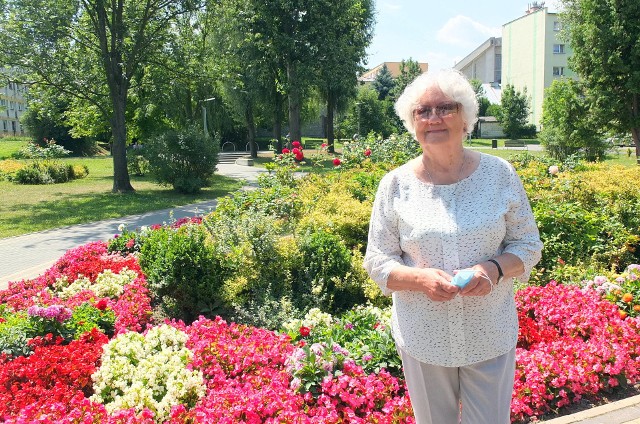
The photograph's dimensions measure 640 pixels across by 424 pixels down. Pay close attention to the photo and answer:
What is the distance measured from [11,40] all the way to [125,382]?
14516mm

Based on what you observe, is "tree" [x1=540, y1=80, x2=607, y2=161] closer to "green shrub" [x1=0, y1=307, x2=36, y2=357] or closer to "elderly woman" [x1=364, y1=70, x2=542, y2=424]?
"green shrub" [x1=0, y1=307, x2=36, y2=357]

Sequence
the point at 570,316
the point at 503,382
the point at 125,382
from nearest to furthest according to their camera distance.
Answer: the point at 503,382
the point at 125,382
the point at 570,316

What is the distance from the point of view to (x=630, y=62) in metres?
18.3

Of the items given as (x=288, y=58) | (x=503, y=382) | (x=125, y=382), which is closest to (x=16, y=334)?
(x=125, y=382)

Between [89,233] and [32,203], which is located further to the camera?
[32,203]

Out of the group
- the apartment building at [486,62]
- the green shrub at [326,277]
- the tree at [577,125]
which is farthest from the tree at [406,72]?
the green shrub at [326,277]

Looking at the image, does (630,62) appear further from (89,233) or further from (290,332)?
(290,332)

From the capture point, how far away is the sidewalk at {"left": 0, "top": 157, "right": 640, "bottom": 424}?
10.5 ft

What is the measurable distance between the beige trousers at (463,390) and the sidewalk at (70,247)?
129 cm

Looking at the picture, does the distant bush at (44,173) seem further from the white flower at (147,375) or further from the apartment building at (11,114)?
the apartment building at (11,114)

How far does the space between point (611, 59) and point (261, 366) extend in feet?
60.9

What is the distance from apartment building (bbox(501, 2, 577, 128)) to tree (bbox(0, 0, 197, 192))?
42.2m

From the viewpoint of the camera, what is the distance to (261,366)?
3.57 m

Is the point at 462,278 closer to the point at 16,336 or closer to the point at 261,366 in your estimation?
the point at 261,366
